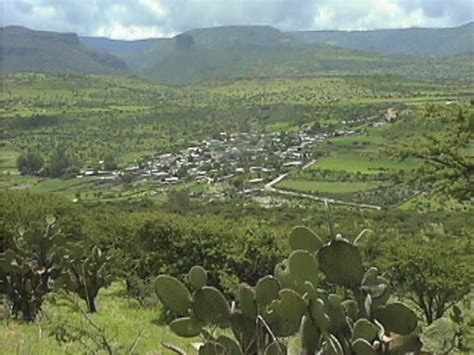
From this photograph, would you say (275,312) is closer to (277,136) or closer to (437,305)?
(437,305)

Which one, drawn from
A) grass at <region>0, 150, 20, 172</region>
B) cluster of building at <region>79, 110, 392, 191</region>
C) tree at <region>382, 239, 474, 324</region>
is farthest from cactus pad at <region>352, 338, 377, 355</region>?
grass at <region>0, 150, 20, 172</region>

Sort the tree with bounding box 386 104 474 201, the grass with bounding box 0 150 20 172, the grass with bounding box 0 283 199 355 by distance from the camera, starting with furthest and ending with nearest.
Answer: the grass with bounding box 0 150 20 172 < the tree with bounding box 386 104 474 201 < the grass with bounding box 0 283 199 355

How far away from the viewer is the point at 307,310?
288 centimetres

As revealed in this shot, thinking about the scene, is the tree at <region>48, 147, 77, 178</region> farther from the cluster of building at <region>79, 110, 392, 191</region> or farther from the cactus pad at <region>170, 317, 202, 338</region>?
the cactus pad at <region>170, 317, 202, 338</region>

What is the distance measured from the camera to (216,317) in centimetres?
330

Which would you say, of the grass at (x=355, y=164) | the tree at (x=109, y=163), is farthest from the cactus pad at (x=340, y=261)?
the tree at (x=109, y=163)

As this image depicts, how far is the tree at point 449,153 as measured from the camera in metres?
15.6

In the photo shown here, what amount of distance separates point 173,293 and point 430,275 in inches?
747

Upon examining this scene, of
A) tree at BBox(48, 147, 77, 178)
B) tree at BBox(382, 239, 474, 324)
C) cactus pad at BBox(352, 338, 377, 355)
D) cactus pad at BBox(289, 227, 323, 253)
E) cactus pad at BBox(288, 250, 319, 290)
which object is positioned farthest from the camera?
tree at BBox(48, 147, 77, 178)

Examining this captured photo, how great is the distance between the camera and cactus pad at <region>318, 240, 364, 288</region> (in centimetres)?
287

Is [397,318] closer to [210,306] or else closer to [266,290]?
[266,290]

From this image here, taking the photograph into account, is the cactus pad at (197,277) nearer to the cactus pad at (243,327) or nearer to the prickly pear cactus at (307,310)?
the prickly pear cactus at (307,310)

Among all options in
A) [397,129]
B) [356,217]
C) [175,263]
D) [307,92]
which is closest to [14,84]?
[307,92]

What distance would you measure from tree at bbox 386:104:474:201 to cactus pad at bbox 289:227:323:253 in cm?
1297
